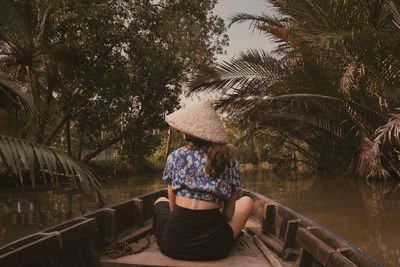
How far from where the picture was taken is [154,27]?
54.0ft

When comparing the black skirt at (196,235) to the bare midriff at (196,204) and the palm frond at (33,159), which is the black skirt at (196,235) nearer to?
the bare midriff at (196,204)

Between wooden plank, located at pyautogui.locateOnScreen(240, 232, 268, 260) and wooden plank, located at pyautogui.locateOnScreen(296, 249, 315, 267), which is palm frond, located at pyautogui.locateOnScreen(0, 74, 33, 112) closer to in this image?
wooden plank, located at pyautogui.locateOnScreen(240, 232, 268, 260)

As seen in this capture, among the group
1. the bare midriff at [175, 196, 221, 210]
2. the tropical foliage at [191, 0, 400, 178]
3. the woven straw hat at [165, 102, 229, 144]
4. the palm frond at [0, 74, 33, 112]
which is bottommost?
the bare midriff at [175, 196, 221, 210]

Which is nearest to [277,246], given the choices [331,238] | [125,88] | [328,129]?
[331,238]

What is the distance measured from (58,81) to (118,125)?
243 cm

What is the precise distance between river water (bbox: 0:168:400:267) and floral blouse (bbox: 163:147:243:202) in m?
2.44

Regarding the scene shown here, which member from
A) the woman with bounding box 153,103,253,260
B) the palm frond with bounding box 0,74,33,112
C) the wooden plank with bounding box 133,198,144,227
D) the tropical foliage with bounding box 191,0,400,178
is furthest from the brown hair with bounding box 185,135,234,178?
the tropical foliage with bounding box 191,0,400,178

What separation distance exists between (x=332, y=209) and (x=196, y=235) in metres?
6.06

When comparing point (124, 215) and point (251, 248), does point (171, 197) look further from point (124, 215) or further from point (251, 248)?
point (124, 215)

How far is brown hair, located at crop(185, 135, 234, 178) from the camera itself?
3205mm

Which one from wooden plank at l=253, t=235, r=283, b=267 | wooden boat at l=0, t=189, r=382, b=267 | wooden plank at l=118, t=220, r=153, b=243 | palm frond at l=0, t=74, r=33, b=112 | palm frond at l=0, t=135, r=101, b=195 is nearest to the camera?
wooden boat at l=0, t=189, r=382, b=267

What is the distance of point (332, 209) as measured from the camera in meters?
8.87

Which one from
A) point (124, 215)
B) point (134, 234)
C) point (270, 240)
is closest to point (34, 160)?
point (124, 215)

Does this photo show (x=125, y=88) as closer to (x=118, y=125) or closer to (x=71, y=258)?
(x=118, y=125)
